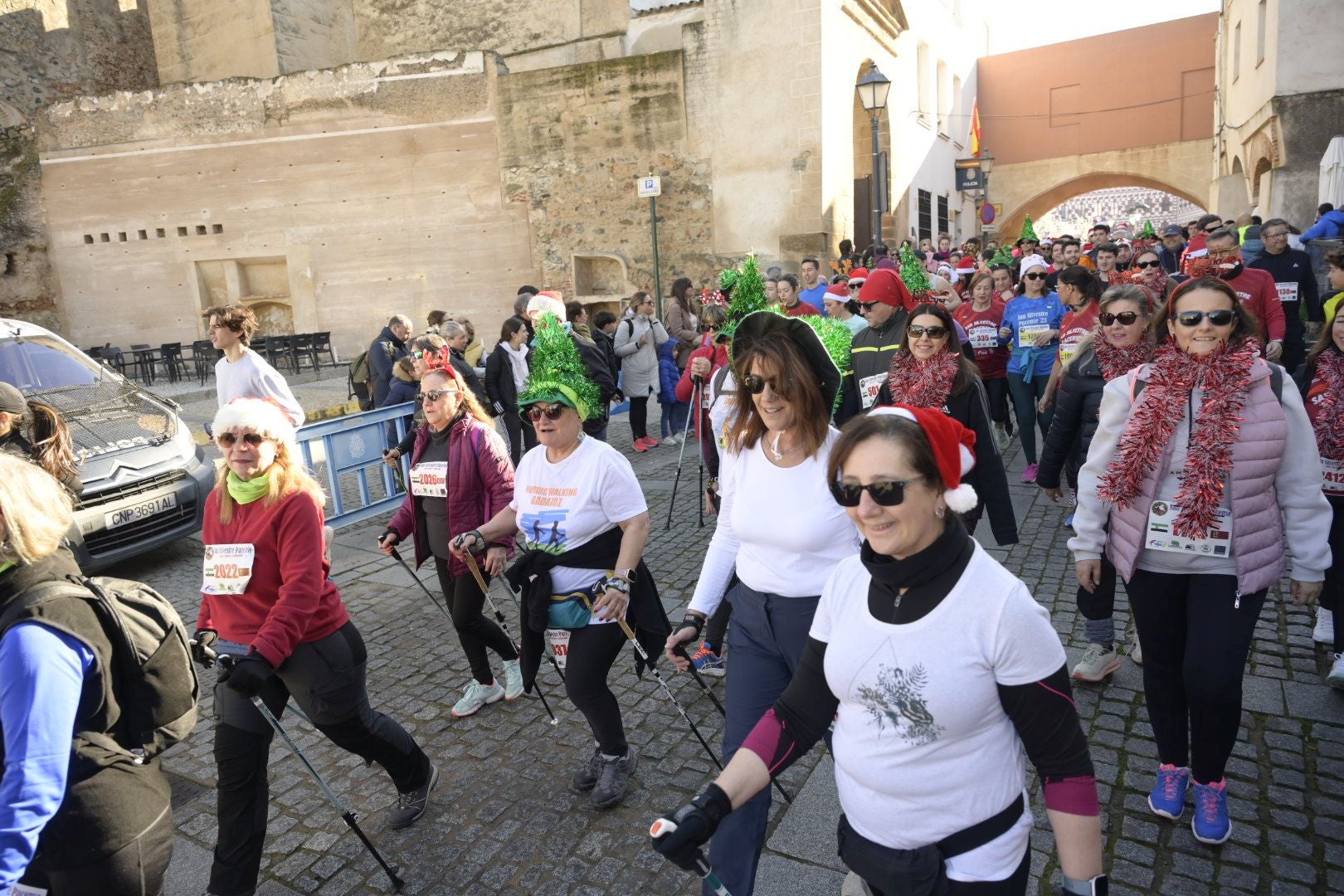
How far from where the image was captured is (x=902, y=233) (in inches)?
985

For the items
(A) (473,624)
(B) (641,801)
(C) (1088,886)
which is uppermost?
(C) (1088,886)

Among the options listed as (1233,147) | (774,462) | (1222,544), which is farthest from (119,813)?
(1233,147)

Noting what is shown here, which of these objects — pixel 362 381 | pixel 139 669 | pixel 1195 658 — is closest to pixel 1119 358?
pixel 1195 658

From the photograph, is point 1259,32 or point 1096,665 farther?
point 1259,32

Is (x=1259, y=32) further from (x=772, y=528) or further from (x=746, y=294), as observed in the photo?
(x=772, y=528)

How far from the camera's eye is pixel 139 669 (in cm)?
230

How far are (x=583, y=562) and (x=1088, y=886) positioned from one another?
7.47 ft

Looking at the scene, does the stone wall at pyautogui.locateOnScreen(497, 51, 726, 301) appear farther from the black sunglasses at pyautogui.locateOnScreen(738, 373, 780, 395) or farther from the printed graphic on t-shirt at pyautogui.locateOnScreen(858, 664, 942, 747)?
the printed graphic on t-shirt at pyautogui.locateOnScreen(858, 664, 942, 747)

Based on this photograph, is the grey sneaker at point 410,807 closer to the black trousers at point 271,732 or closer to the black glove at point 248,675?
the black trousers at point 271,732

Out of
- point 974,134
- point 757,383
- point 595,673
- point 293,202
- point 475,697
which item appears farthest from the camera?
point 974,134

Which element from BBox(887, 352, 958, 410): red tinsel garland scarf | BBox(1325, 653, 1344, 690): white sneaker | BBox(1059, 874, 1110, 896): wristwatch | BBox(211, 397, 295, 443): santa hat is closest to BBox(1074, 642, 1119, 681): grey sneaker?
BBox(1325, 653, 1344, 690): white sneaker

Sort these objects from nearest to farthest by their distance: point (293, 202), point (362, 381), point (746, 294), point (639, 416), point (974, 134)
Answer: point (746, 294), point (362, 381), point (639, 416), point (293, 202), point (974, 134)

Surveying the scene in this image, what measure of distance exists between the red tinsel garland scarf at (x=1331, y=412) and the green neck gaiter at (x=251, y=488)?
4500 mm

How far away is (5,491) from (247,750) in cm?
137
